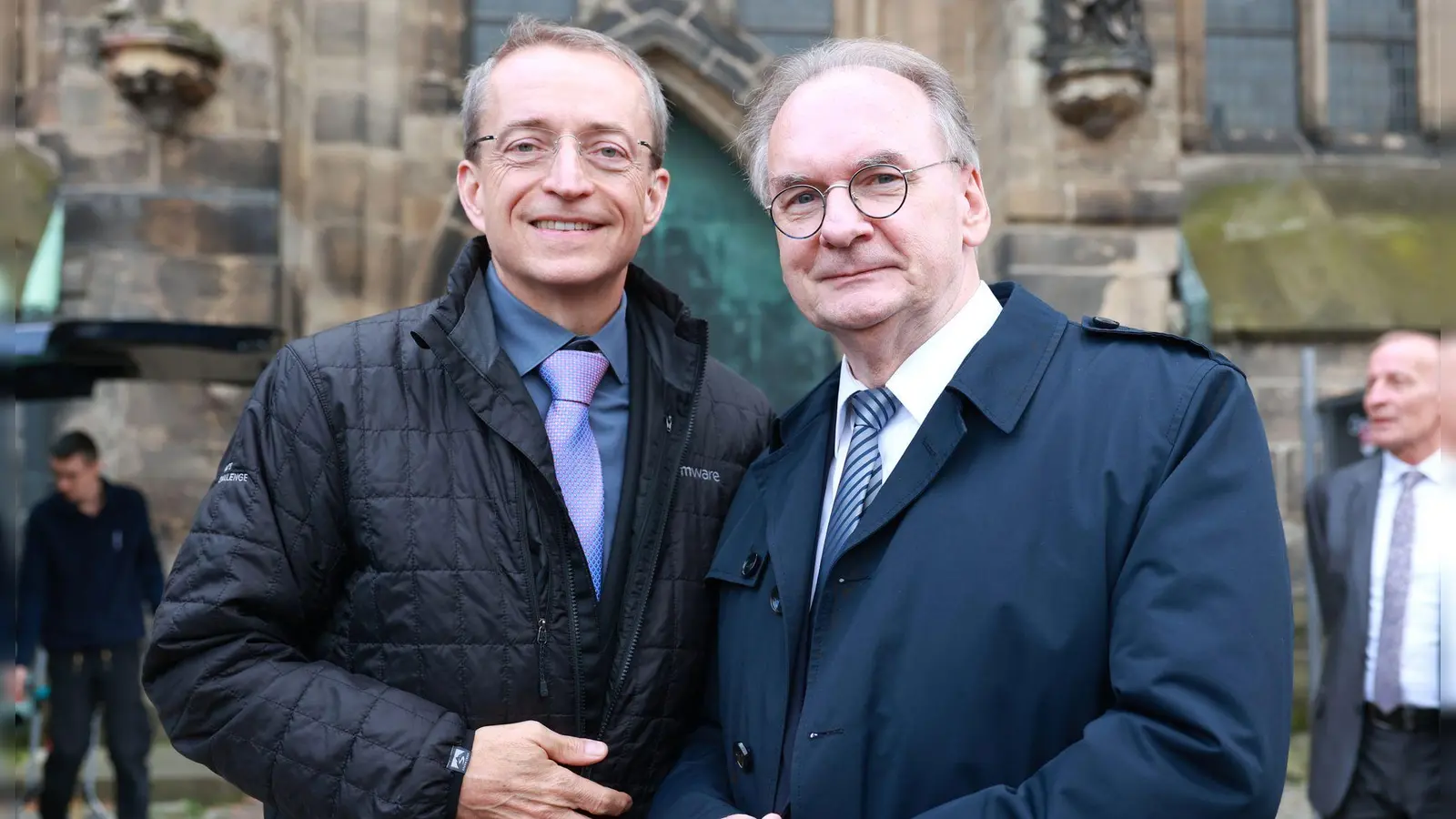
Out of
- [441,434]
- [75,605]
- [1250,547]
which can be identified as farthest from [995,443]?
[75,605]

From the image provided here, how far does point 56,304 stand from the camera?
6.24 m

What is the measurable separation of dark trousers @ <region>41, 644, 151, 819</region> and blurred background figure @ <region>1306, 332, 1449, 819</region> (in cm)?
461

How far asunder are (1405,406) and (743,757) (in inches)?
129

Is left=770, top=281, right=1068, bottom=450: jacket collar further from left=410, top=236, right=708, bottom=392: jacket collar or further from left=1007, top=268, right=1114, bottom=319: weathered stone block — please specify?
left=1007, top=268, right=1114, bottom=319: weathered stone block

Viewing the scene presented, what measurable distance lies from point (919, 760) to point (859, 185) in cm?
81

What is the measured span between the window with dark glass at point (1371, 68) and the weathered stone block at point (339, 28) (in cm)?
630

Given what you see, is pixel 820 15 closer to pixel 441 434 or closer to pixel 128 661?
pixel 128 661

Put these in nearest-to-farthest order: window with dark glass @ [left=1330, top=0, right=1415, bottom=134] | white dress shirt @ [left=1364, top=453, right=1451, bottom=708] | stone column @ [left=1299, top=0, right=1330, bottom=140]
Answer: white dress shirt @ [left=1364, top=453, right=1451, bottom=708] → stone column @ [left=1299, top=0, right=1330, bottom=140] → window with dark glass @ [left=1330, top=0, right=1415, bottom=134]

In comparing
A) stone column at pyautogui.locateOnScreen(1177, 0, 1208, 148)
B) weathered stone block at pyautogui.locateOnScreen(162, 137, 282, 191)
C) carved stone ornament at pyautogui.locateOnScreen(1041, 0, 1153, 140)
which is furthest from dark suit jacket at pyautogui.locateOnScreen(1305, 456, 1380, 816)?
weathered stone block at pyautogui.locateOnScreen(162, 137, 282, 191)

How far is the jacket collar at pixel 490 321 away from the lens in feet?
6.84

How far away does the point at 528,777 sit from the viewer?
6.10 ft

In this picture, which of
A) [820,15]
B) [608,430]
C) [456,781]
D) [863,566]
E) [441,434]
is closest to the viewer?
[863,566]

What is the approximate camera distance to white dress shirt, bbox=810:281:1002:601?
184 centimetres

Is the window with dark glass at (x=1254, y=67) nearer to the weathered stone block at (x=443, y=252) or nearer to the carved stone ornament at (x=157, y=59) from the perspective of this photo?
the weathered stone block at (x=443, y=252)
